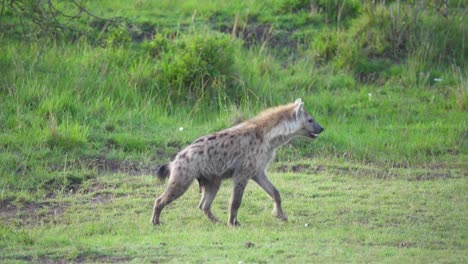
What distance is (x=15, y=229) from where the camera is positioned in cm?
871

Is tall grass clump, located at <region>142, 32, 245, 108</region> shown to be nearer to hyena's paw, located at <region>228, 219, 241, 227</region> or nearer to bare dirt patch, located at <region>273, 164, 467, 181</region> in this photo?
bare dirt patch, located at <region>273, 164, 467, 181</region>

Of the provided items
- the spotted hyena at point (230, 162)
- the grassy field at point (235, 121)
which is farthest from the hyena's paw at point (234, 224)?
the grassy field at point (235, 121)

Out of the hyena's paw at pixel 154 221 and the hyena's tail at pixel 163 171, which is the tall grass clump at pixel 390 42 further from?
the hyena's paw at pixel 154 221

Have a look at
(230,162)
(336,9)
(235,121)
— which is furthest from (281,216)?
(336,9)

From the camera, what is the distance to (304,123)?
9.62 m

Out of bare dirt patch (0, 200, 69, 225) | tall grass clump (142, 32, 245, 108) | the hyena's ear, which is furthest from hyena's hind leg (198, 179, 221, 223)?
tall grass clump (142, 32, 245, 108)

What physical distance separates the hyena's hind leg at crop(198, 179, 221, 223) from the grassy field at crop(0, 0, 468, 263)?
11 cm

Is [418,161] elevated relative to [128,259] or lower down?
lower down

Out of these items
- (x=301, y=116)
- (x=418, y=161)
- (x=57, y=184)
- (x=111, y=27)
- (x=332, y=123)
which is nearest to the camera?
→ (x=301, y=116)

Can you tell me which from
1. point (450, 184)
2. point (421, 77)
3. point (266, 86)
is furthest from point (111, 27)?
point (450, 184)

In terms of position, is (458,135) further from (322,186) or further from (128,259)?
(128,259)

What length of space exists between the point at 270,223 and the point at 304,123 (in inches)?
47.4

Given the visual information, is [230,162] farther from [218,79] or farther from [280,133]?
[218,79]

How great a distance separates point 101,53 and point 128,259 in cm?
603
